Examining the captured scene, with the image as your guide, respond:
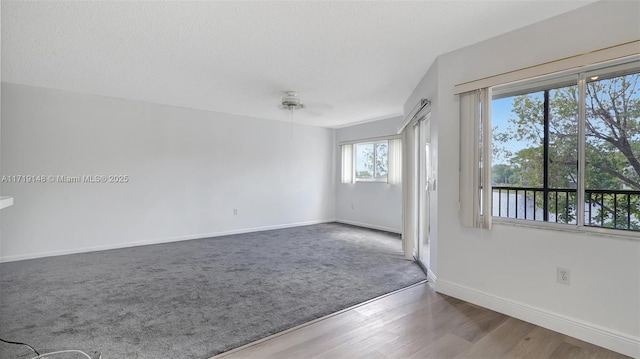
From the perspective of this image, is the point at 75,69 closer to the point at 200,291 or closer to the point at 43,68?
the point at 43,68

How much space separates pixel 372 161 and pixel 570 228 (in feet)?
15.5

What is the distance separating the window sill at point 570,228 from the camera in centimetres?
197

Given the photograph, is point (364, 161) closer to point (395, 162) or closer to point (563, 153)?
point (395, 162)

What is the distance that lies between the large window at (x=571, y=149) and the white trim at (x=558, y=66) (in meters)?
0.15

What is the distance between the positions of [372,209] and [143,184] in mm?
4575

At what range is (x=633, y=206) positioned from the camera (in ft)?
6.54

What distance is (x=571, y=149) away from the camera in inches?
89.8

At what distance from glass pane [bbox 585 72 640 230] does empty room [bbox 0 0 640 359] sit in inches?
0.4

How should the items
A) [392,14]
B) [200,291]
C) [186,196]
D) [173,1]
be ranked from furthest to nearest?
[186,196]
[200,291]
[392,14]
[173,1]

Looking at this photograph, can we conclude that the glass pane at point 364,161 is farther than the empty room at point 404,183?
Yes

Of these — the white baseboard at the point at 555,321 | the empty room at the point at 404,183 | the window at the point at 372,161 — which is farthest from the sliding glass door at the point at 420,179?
the window at the point at 372,161

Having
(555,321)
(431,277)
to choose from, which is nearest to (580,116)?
(555,321)

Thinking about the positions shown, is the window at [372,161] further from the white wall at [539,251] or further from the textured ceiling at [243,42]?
the white wall at [539,251]

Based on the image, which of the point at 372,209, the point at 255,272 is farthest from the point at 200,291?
the point at 372,209
